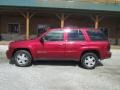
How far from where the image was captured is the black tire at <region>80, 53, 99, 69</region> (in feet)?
46.3

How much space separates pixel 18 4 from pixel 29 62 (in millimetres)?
11973

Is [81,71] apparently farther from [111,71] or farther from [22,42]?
[22,42]

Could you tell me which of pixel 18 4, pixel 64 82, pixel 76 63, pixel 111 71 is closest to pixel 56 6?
pixel 18 4

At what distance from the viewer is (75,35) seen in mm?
14312

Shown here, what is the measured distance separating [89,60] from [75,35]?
1.32m

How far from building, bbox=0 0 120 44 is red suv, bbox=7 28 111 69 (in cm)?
1107

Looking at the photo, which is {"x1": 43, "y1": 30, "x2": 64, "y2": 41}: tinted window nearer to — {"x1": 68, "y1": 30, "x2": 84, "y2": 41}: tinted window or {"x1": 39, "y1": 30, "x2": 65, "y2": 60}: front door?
{"x1": 39, "y1": 30, "x2": 65, "y2": 60}: front door

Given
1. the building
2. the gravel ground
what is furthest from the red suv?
the building

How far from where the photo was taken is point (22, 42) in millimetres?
14094

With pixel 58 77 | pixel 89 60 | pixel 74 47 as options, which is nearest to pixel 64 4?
pixel 74 47

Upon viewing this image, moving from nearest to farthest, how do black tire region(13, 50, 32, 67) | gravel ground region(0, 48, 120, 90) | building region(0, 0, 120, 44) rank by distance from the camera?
gravel ground region(0, 48, 120, 90) → black tire region(13, 50, 32, 67) → building region(0, 0, 120, 44)

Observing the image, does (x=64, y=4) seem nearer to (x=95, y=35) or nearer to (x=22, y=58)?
(x=95, y=35)

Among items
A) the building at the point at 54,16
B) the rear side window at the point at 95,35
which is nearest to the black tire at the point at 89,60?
the rear side window at the point at 95,35

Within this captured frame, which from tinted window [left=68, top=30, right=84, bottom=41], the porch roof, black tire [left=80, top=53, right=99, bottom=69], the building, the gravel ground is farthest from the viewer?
the building
